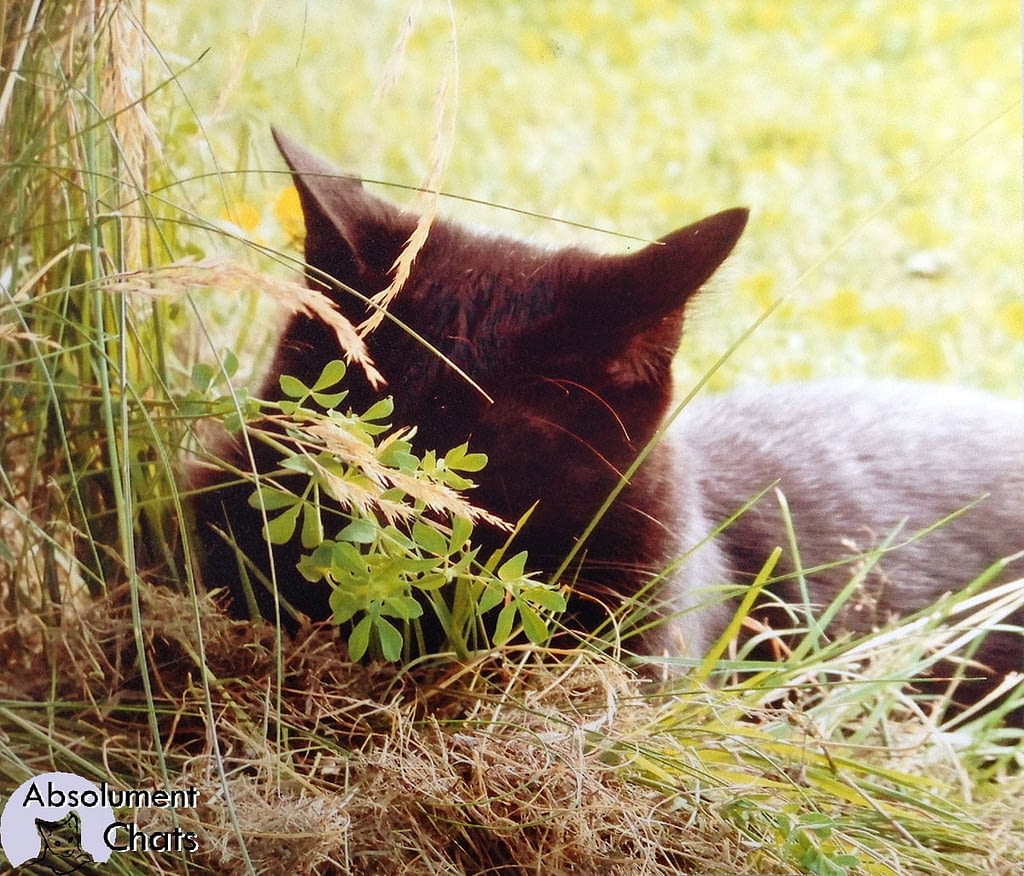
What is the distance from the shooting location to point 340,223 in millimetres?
1155

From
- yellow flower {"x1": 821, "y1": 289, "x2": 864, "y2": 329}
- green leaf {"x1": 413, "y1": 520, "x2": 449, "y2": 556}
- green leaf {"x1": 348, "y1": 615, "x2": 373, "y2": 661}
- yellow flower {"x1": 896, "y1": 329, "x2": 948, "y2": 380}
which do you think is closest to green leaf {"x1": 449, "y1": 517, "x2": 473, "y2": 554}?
green leaf {"x1": 413, "y1": 520, "x2": 449, "y2": 556}

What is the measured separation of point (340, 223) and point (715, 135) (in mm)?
708

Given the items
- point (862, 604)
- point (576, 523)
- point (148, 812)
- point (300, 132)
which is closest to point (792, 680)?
point (862, 604)

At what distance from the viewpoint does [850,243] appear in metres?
1.69

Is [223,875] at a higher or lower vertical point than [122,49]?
lower

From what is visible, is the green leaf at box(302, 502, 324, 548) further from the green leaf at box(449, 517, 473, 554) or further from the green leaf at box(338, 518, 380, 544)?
the green leaf at box(449, 517, 473, 554)

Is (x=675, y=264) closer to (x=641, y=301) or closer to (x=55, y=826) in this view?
(x=641, y=301)

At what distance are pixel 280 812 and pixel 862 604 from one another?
825 millimetres

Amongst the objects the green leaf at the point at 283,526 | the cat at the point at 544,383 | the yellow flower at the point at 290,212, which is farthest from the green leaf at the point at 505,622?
the yellow flower at the point at 290,212

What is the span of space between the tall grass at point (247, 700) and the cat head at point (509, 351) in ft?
0.52

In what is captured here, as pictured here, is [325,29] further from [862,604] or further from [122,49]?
[862,604]

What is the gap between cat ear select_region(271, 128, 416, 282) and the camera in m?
1.15

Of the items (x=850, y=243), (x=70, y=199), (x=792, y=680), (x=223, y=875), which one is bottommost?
(x=223, y=875)

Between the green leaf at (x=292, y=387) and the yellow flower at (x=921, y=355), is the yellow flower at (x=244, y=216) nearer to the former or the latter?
the green leaf at (x=292, y=387)
